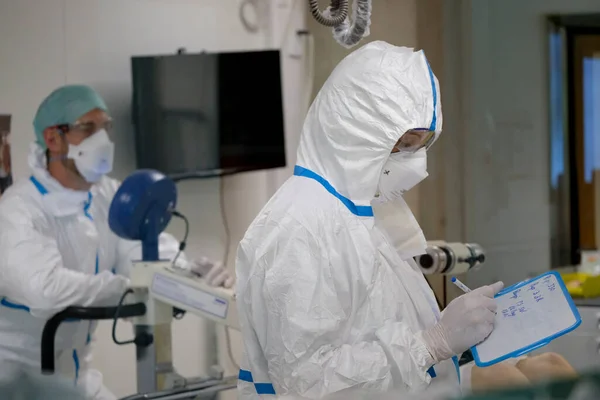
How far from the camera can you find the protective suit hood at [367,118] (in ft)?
4.89

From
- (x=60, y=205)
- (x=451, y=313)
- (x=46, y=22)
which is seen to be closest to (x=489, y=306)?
(x=451, y=313)

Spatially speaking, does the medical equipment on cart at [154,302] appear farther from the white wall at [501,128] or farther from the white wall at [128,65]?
the white wall at [501,128]

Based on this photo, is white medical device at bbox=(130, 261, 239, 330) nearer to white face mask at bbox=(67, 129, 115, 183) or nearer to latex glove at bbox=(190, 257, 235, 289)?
latex glove at bbox=(190, 257, 235, 289)

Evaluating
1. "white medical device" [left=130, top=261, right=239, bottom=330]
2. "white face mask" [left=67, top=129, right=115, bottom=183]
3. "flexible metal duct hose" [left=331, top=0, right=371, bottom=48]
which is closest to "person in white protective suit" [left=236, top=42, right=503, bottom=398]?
"flexible metal duct hose" [left=331, top=0, right=371, bottom=48]

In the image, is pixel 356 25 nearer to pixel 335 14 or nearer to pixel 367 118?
pixel 335 14

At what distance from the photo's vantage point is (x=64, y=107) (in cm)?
249

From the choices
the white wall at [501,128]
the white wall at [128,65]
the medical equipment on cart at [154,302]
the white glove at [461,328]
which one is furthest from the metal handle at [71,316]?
the white glove at [461,328]

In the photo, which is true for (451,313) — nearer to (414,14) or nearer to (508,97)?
(414,14)

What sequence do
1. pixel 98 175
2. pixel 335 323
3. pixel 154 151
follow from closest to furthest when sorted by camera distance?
1. pixel 335 323
2. pixel 98 175
3. pixel 154 151

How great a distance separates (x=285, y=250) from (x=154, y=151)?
4.93 feet

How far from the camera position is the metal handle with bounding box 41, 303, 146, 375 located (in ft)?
7.67

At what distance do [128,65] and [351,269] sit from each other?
1.61 metres

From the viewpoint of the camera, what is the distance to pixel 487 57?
281 cm

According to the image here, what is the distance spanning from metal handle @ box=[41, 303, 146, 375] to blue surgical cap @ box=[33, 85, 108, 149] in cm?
54
